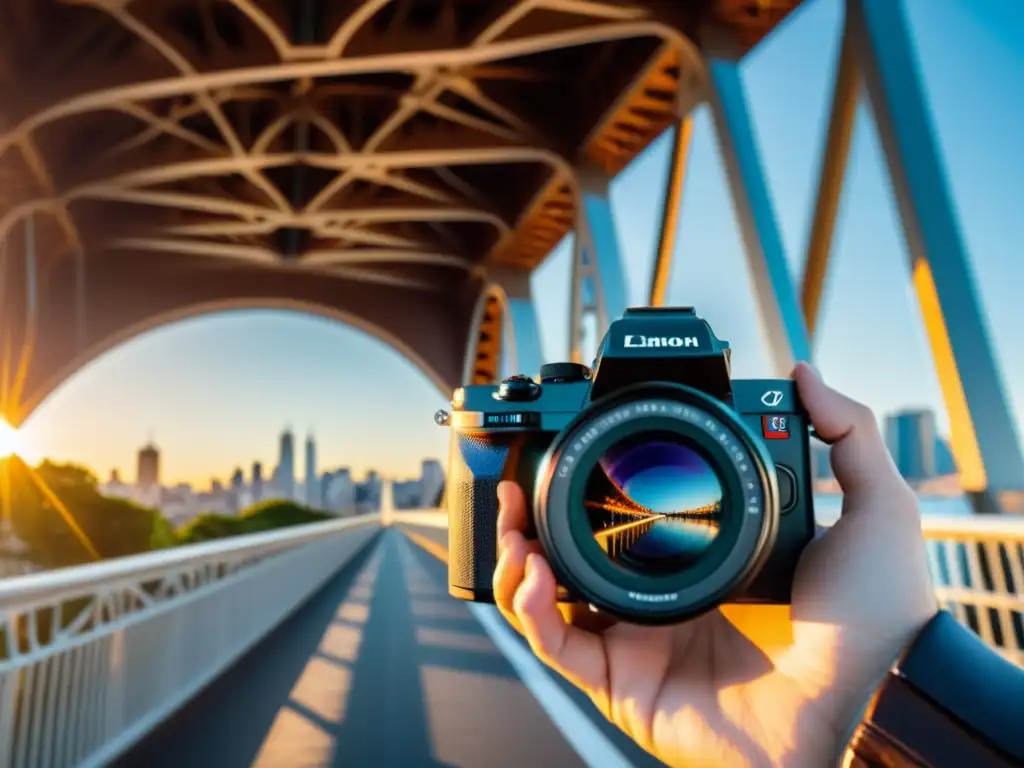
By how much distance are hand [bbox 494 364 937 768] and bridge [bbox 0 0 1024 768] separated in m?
0.18

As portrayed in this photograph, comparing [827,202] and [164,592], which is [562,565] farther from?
[827,202]

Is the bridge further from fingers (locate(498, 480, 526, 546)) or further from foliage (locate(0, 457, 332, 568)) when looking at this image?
foliage (locate(0, 457, 332, 568))

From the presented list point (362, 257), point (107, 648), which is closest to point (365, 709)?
point (107, 648)

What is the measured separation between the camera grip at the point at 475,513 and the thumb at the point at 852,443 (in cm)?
67

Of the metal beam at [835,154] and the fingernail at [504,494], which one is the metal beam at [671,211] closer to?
the metal beam at [835,154]

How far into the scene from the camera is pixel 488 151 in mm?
28484

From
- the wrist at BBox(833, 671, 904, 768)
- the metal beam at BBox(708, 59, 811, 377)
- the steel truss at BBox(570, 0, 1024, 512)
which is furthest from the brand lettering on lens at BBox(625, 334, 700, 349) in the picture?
the metal beam at BBox(708, 59, 811, 377)

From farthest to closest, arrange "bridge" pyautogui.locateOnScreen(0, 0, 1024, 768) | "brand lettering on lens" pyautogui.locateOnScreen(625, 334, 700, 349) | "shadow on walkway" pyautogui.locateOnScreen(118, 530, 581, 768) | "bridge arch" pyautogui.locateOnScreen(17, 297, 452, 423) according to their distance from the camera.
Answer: "bridge arch" pyautogui.locateOnScreen(17, 297, 452, 423) < "bridge" pyautogui.locateOnScreen(0, 0, 1024, 768) < "shadow on walkway" pyautogui.locateOnScreen(118, 530, 581, 768) < "brand lettering on lens" pyautogui.locateOnScreen(625, 334, 700, 349)

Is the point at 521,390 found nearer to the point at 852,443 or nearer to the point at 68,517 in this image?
the point at 852,443

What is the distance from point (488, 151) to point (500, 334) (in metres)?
19.4

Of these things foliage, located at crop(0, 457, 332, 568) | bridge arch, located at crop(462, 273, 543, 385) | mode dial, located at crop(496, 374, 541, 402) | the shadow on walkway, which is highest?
bridge arch, located at crop(462, 273, 543, 385)

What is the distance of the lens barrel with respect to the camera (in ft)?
5.76

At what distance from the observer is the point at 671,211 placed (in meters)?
22.0

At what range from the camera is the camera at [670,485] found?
174 centimetres
